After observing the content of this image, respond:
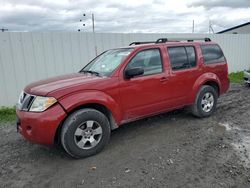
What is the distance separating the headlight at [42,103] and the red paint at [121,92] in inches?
2.4

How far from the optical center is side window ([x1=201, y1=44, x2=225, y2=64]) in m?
5.54

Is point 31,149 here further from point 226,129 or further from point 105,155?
point 226,129

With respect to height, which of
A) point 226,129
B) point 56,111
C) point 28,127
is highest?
point 56,111

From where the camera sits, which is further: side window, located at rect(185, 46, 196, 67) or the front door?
side window, located at rect(185, 46, 196, 67)

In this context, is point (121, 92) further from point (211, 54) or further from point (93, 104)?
point (211, 54)

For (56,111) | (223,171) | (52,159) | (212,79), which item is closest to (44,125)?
(56,111)

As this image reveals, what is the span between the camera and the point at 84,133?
12.7 ft

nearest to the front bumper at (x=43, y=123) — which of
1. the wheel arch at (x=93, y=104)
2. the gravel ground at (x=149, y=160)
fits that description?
the wheel arch at (x=93, y=104)

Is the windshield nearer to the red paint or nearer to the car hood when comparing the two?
the red paint

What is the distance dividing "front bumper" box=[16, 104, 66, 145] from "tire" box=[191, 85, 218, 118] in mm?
3077

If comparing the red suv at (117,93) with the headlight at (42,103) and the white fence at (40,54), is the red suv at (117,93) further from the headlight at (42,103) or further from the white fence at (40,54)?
the white fence at (40,54)

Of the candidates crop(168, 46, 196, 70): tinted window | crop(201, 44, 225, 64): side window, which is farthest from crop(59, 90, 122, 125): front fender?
crop(201, 44, 225, 64): side window

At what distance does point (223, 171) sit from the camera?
11.0ft

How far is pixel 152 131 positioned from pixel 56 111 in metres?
2.11
